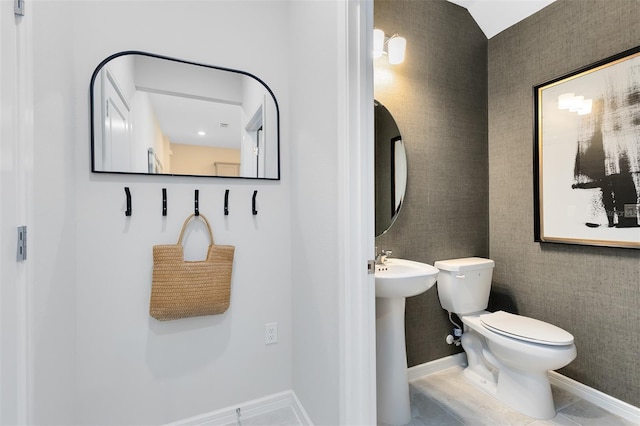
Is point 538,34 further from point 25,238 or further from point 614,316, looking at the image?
point 25,238

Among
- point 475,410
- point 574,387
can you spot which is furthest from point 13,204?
point 574,387

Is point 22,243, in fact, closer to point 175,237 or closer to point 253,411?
point 175,237

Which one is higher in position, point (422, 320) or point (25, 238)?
point (25, 238)

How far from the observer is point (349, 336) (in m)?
1.17

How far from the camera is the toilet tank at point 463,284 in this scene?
6.37 feet

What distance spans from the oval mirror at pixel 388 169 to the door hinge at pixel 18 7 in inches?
63.5

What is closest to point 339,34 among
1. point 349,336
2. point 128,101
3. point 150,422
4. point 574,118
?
point 128,101

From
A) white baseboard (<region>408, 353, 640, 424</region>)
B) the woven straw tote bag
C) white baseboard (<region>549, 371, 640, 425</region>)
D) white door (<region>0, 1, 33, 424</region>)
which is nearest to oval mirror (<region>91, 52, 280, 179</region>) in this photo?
the woven straw tote bag

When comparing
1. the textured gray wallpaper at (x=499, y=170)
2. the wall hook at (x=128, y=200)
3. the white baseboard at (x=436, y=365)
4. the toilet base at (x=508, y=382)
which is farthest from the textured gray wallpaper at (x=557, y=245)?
the wall hook at (x=128, y=200)

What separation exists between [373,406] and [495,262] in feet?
5.36

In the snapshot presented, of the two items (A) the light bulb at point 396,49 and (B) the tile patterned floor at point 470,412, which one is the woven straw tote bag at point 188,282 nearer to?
(B) the tile patterned floor at point 470,412

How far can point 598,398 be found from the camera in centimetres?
172

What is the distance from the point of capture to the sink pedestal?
5.10 feet

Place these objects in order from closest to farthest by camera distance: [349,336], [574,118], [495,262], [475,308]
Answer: [349,336] → [574,118] → [475,308] → [495,262]
